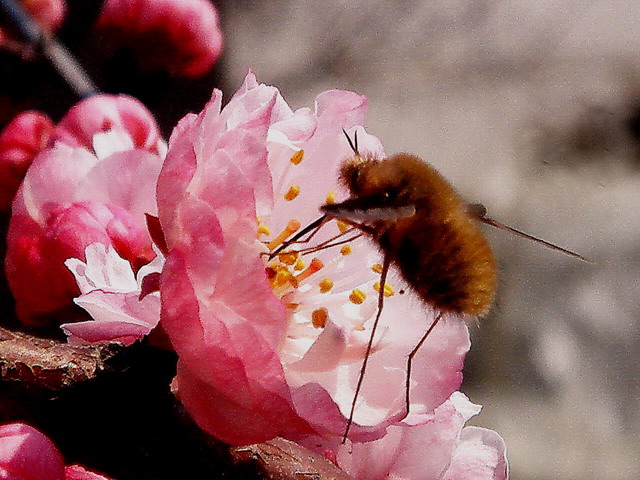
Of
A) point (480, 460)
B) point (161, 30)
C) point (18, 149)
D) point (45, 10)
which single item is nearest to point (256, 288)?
point (480, 460)

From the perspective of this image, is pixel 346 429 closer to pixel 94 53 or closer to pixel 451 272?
pixel 451 272

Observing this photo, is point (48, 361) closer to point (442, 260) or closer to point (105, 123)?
point (442, 260)

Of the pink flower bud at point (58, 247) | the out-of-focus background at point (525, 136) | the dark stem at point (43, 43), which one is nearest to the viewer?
the pink flower bud at point (58, 247)

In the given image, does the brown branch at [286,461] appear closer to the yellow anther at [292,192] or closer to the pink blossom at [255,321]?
the pink blossom at [255,321]

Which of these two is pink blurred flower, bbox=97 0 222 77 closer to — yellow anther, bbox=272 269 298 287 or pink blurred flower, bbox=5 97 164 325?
pink blurred flower, bbox=5 97 164 325

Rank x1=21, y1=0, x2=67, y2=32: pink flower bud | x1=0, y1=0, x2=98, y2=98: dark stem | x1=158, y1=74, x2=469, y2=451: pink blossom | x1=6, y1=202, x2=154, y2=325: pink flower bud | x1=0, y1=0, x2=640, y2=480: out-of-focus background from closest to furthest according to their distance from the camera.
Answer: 1. x1=158, y1=74, x2=469, y2=451: pink blossom
2. x1=6, y1=202, x2=154, y2=325: pink flower bud
3. x1=0, y1=0, x2=98, y2=98: dark stem
4. x1=21, y1=0, x2=67, y2=32: pink flower bud
5. x1=0, y1=0, x2=640, y2=480: out-of-focus background

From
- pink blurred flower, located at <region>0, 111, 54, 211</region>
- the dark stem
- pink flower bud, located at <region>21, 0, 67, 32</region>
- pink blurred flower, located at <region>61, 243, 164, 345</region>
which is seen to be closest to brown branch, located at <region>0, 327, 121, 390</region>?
pink blurred flower, located at <region>61, 243, 164, 345</region>

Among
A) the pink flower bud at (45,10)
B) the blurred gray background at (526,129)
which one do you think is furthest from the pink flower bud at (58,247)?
the blurred gray background at (526,129)
